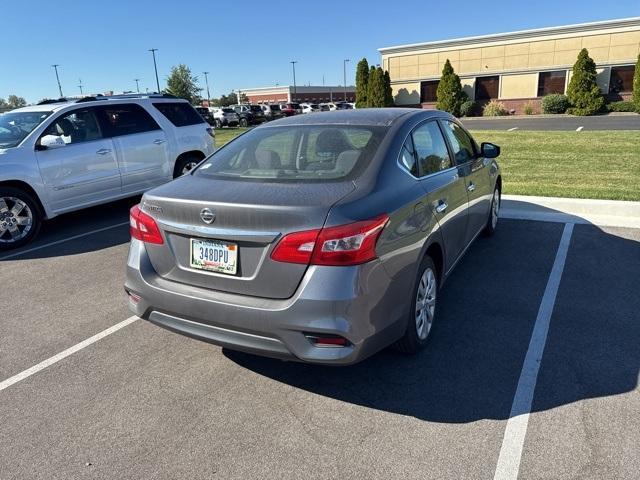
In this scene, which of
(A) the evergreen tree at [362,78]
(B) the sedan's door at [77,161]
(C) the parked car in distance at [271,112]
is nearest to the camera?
(B) the sedan's door at [77,161]


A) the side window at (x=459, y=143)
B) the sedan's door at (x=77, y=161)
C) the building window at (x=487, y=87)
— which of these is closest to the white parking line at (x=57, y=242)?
the sedan's door at (x=77, y=161)

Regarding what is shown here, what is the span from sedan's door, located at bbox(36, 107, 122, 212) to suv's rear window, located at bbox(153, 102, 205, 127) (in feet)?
4.33

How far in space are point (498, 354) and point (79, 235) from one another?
590 cm

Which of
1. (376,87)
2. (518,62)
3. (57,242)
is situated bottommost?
(57,242)

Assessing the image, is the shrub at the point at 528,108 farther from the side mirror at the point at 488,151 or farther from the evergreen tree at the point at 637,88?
the side mirror at the point at 488,151

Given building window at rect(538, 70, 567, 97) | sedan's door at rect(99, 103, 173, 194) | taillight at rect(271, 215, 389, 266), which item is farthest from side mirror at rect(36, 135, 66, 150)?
building window at rect(538, 70, 567, 97)

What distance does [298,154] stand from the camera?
11.9ft

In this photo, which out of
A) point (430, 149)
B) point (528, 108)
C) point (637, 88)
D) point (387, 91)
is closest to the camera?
point (430, 149)

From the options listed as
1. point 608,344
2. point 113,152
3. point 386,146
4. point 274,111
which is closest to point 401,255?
point 386,146

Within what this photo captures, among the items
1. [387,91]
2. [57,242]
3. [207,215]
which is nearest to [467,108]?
[387,91]

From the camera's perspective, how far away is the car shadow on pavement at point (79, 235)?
20.6 ft

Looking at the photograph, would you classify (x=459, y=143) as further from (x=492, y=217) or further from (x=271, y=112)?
(x=271, y=112)

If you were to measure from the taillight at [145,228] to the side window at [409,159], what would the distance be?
1.65 metres

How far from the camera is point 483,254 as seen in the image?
548cm
